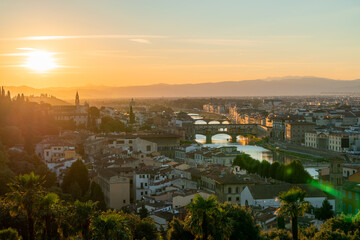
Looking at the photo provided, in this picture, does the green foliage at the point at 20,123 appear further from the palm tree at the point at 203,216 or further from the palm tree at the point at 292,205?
the palm tree at the point at 292,205

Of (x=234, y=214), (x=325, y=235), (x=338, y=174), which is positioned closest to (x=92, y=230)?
(x=234, y=214)

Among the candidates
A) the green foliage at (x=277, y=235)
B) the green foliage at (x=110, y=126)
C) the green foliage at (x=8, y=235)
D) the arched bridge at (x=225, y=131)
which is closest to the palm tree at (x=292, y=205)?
the green foliage at (x=277, y=235)

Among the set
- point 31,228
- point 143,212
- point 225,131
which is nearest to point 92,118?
point 225,131

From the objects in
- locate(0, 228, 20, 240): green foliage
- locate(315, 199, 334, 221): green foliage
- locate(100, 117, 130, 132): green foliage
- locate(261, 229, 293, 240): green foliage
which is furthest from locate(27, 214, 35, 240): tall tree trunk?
locate(100, 117, 130, 132): green foliage

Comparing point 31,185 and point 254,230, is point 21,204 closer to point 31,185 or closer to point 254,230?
point 31,185

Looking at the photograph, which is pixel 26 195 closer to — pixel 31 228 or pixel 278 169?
pixel 31 228
